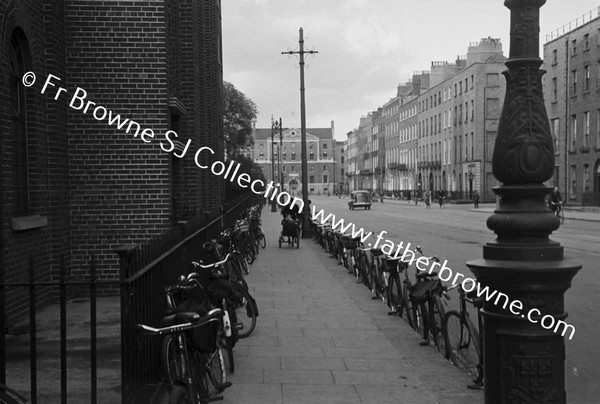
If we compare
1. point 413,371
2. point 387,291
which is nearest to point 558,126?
point 387,291

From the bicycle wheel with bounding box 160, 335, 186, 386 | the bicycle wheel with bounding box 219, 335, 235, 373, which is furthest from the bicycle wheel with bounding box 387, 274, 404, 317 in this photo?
the bicycle wheel with bounding box 160, 335, 186, 386

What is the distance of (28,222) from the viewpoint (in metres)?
8.42

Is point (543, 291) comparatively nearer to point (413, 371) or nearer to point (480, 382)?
point (480, 382)

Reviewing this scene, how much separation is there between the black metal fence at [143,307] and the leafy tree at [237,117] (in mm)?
83368

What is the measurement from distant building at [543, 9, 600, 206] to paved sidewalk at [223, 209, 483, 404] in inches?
1550

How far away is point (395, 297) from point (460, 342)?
2.77m

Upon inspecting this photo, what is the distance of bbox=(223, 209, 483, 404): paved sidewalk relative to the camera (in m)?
5.84

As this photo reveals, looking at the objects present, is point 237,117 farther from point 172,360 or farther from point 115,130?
point 172,360

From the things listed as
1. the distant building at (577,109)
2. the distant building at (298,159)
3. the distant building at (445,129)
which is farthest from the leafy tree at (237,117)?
the distant building at (298,159)

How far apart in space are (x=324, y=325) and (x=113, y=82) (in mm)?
4973

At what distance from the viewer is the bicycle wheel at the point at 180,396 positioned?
4195 mm

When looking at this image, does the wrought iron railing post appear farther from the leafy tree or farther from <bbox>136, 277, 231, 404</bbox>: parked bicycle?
the leafy tree

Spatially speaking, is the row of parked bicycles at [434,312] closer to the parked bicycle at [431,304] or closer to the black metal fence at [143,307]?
the parked bicycle at [431,304]

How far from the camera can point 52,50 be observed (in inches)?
384
